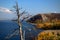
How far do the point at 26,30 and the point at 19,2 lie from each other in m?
0.66

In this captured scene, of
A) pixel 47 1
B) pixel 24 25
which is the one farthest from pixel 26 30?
pixel 47 1

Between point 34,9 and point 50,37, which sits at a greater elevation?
point 34,9

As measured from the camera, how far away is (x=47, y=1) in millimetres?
4285

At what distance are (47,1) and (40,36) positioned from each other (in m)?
0.83

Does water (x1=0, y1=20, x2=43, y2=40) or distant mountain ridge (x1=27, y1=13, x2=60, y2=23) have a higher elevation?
distant mountain ridge (x1=27, y1=13, x2=60, y2=23)

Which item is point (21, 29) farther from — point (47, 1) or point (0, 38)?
point (47, 1)

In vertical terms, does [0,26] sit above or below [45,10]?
below

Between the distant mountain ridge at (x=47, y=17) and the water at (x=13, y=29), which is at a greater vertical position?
the distant mountain ridge at (x=47, y=17)

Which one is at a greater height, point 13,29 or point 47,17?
point 47,17

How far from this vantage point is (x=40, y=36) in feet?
14.0

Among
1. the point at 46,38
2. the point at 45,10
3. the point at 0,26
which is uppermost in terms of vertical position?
the point at 45,10

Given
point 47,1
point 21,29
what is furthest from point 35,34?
point 47,1

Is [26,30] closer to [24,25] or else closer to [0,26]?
[24,25]

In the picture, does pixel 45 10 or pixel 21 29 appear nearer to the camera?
pixel 21 29
